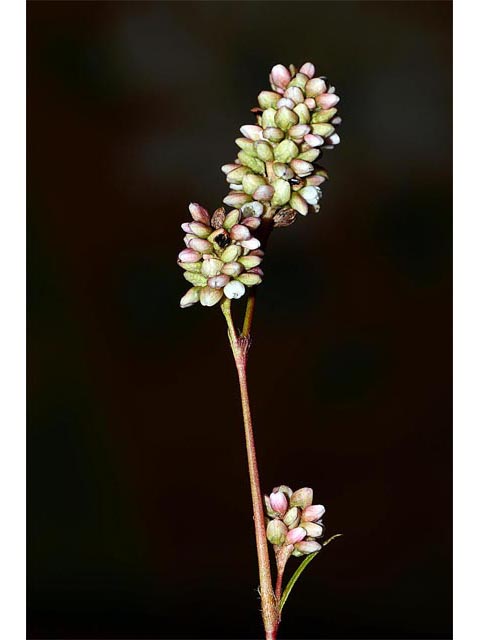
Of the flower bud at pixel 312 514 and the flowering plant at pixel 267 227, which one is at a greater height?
the flowering plant at pixel 267 227

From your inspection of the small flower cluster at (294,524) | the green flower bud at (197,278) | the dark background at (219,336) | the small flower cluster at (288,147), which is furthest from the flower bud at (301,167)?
the dark background at (219,336)

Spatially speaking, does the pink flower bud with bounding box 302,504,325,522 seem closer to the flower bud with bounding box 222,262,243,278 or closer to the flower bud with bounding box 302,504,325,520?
the flower bud with bounding box 302,504,325,520

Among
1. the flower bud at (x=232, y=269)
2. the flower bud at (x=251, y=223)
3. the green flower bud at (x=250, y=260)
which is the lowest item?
the flower bud at (x=232, y=269)

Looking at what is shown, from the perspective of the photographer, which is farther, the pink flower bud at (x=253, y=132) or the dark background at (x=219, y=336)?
the dark background at (x=219, y=336)

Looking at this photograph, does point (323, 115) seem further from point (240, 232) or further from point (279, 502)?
point (279, 502)

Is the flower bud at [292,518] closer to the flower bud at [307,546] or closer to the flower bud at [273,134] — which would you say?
the flower bud at [307,546]

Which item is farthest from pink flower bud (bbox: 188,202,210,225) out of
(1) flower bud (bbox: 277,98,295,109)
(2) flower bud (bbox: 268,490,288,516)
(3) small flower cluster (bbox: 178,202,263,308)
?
(2) flower bud (bbox: 268,490,288,516)
